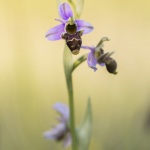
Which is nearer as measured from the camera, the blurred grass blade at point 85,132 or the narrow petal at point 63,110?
the blurred grass blade at point 85,132

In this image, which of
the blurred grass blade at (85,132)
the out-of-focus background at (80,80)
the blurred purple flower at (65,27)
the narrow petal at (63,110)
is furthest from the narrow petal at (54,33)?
the out-of-focus background at (80,80)

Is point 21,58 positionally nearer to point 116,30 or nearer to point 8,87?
point 8,87

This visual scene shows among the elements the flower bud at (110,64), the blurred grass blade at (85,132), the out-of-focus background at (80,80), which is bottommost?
the out-of-focus background at (80,80)

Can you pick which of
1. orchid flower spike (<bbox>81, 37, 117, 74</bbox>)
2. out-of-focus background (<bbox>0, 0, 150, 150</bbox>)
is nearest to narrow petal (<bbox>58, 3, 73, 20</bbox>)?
orchid flower spike (<bbox>81, 37, 117, 74</bbox>)

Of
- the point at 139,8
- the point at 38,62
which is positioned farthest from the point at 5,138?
the point at 139,8

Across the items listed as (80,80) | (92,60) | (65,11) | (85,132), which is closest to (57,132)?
(85,132)

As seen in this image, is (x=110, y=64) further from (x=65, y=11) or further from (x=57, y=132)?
(x=57, y=132)

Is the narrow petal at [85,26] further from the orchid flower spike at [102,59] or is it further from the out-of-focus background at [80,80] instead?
the out-of-focus background at [80,80]

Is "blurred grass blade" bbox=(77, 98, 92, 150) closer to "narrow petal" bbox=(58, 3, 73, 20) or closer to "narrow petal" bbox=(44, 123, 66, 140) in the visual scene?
"narrow petal" bbox=(44, 123, 66, 140)
